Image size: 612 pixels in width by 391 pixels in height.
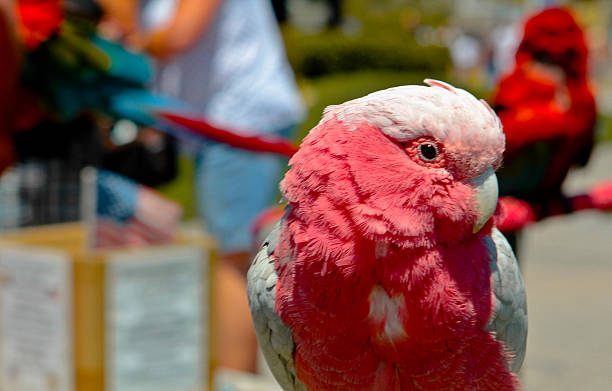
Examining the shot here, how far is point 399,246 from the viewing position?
81 cm

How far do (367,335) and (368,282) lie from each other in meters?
0.06

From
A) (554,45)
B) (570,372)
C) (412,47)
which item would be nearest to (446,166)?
(554,45)

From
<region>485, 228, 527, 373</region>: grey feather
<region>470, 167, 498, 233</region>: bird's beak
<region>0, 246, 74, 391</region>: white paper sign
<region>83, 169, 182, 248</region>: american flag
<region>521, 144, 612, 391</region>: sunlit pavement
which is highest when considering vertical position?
<region>470, 167, 498, 233</region>: bird's beak

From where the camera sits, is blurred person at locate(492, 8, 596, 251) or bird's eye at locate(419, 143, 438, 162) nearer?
bird's eye at locate(419, 143, 438, 162)

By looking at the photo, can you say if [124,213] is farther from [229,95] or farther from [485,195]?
[485,195]

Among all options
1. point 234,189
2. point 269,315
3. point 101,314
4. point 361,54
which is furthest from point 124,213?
point 361,54

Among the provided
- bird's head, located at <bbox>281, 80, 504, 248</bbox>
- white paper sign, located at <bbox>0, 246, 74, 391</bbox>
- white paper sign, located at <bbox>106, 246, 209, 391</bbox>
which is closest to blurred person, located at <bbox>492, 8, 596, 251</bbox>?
bird's head, located at <bbox>281, 80, 504, 248</bbox>

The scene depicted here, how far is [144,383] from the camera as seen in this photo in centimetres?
234

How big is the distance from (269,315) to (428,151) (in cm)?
28

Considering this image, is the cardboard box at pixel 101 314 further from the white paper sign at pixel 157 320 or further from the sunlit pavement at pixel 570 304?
the sunlit pavement at pixel 570 304

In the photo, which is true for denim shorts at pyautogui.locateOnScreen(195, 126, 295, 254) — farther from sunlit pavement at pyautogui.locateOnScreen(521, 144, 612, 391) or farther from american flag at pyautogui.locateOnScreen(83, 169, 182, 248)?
sunlit pavement at pyautogui.locateOnScreen(521, 144, 612, 391)

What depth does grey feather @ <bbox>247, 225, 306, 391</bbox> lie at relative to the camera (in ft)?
2.96

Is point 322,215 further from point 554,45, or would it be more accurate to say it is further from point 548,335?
point 548,335

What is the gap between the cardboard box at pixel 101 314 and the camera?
2229 mm
